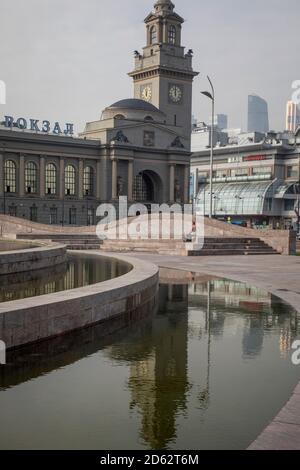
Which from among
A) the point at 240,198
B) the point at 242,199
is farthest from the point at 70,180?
the point at 242,199

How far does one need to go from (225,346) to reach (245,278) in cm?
1202

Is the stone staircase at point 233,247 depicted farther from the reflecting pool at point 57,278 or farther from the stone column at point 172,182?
the stone column at point 172,182

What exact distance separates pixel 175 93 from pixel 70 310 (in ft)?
356

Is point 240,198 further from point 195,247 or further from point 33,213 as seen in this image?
point 195,247

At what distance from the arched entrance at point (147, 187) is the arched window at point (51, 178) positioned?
1509 cm

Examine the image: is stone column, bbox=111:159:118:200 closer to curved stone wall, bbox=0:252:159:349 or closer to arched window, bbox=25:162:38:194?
arched window, bbox=25:162:38:194

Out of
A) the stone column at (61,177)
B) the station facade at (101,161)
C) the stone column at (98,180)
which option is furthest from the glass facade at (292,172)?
the stone column at (61,177)

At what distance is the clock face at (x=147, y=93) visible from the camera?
4544 inches

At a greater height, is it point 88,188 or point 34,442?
point 88,188

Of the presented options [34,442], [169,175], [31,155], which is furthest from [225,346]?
[169,175]

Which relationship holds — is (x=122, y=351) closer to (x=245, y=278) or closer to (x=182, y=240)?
(x=245, y=278)

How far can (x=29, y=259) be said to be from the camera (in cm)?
2064

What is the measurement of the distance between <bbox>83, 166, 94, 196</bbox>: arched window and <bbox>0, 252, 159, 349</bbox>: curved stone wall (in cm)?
8131

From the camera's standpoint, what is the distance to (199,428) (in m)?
7.46
